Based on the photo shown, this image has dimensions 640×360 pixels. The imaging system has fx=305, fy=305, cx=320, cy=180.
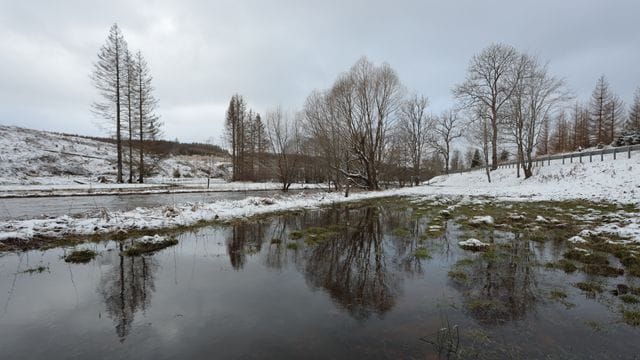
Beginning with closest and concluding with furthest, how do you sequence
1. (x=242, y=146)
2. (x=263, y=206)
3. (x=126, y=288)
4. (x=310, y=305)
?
1. (x=310, y=305)
2. (x=126, y=288)
3. (x=263, y=206)
4. (x=242, y=146)

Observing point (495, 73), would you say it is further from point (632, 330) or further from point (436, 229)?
point (632, 330)

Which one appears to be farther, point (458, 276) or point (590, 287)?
point (458, 276)

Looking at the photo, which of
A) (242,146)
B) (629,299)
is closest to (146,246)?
(629,299)

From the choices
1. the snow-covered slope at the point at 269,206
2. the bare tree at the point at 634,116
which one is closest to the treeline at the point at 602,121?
the bare tree at the point at 634,116

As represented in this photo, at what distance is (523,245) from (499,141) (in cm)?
3514

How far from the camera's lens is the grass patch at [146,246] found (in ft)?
26.3

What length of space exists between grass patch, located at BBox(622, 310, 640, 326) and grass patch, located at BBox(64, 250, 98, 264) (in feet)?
34.4

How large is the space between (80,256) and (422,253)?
872 centimetres

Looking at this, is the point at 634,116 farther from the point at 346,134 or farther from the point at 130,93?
the point at 130,93

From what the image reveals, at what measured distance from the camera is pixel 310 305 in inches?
204

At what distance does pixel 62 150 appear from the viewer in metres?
40.9

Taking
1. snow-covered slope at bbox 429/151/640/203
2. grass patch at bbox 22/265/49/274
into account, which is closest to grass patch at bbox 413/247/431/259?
grass patch at bbox 22/265/49/274

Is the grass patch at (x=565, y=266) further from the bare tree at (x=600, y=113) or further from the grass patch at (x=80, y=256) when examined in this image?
the bare tree at (x=600, y=113)

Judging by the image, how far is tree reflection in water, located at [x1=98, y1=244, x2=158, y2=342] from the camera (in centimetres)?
470
